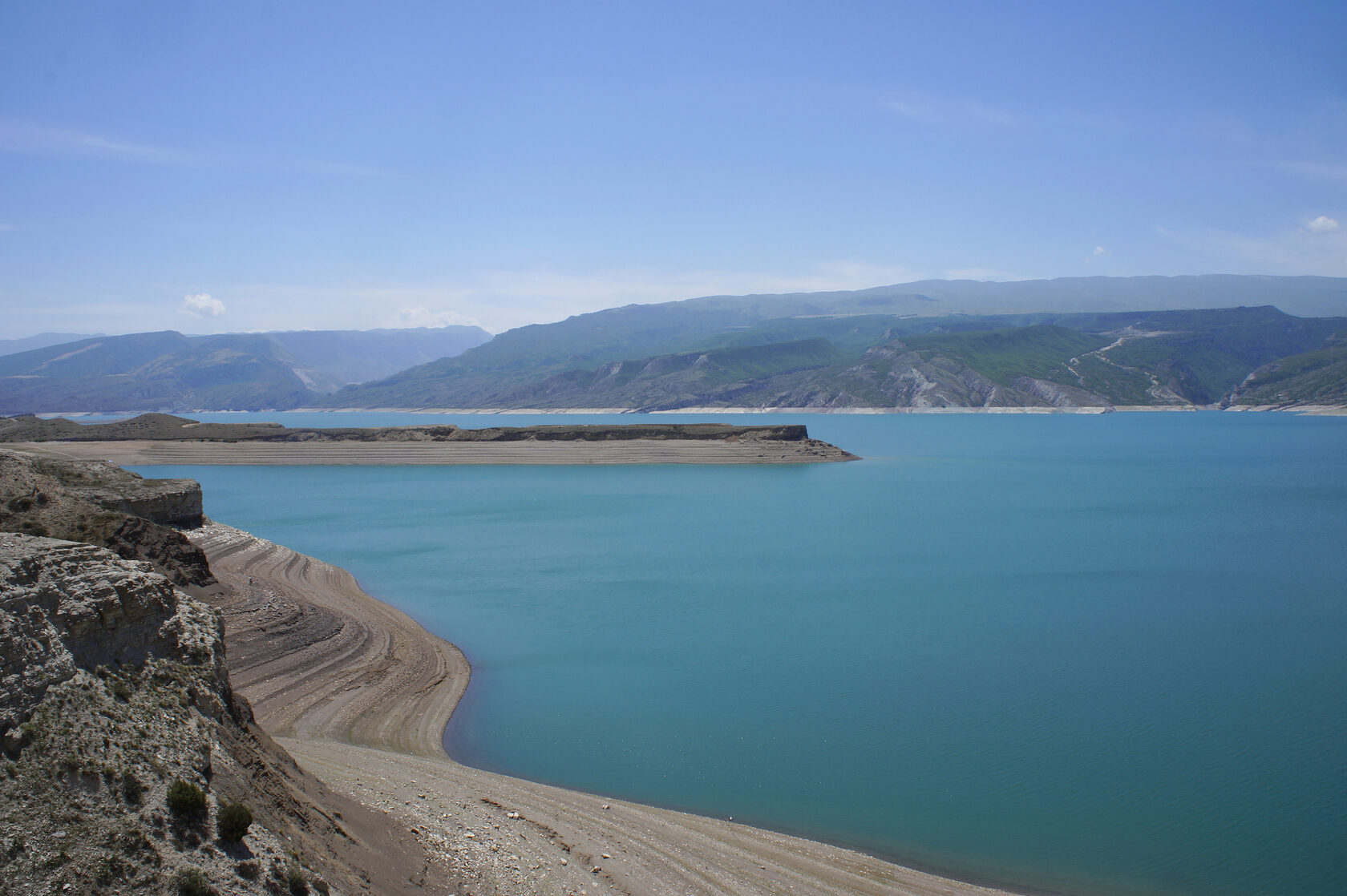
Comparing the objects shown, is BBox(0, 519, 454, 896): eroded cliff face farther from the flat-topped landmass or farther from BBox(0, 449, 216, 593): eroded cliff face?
the flat-topped landmass

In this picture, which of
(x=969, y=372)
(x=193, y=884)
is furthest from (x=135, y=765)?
(x=969, y=372)

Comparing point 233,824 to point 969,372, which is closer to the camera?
point 233,824

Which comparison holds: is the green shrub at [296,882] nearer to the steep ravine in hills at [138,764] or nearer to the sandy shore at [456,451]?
the steep ravine in hills at [138,764]

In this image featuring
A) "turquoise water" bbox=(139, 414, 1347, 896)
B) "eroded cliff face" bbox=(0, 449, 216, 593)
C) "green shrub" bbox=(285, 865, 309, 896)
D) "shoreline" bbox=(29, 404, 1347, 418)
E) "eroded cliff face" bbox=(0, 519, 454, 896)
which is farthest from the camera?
"shoreline" bbox=(29, 404, 1347, 418)

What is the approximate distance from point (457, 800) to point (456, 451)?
57819mm

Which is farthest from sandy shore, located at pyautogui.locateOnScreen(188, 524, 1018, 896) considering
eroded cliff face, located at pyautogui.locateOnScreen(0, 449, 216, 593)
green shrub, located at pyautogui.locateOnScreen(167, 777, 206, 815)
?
green shrub, located at pyautogui.locateOnScreen(167, 777, 206, 815)

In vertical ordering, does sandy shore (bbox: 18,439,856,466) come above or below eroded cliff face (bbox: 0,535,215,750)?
below

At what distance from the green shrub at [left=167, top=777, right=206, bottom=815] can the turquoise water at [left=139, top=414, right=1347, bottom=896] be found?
5929 millimetres

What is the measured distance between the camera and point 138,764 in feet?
18.3

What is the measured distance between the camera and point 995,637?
57.3 feet

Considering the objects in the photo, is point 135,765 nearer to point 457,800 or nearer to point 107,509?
point 457,800

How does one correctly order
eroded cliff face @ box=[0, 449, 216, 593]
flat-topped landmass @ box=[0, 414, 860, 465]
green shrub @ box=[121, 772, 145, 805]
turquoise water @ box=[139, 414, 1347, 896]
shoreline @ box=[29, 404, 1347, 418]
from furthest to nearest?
shoreline @ box=[29, 404, 1347, 418], flat-topped landmass @ box=[0, 414, 860, 465], eroded cliff face @ box=[0, 449, 216, 593], turquoise water @ box=[139, 414, 1347, 896], green shrub @ box=[121, 772, 145, 805]

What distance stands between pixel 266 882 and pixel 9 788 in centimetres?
152

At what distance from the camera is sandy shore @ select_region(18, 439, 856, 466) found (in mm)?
59281
